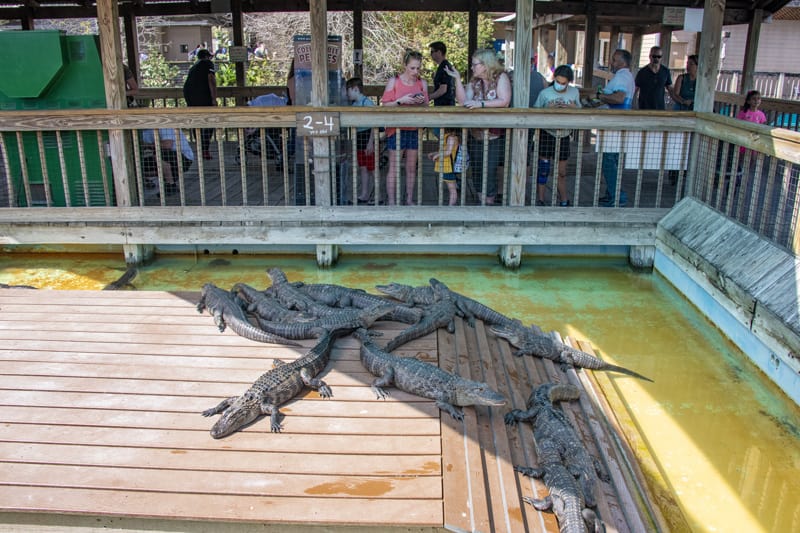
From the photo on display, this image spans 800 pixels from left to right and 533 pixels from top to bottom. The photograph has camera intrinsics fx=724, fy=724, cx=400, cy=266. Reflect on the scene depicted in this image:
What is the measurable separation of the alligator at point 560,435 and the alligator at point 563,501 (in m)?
0.08

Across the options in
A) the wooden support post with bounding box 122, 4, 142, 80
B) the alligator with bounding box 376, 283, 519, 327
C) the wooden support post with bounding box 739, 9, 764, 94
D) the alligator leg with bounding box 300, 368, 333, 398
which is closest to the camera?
the alligator leg with bounding box 300, 368, 333, 398

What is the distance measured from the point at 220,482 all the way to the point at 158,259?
4.83 meters

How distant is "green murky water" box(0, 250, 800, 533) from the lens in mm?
3801

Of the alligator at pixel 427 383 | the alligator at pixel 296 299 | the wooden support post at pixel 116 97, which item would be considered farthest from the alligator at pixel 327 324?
the wooden support post at pixel 116 97

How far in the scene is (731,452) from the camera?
4109mm

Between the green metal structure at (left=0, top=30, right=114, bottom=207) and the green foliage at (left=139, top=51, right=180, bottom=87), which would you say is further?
the green foliage at (left=139, top=51, right=180, bottom=87)

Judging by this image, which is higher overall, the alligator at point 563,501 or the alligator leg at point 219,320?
the alligator leg at point 219,320

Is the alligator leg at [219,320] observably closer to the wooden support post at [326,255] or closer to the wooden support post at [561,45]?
the wooden support post at [326,255]

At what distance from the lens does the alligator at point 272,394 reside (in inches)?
134

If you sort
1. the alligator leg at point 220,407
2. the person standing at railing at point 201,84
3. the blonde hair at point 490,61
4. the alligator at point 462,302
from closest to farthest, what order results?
the alligator leg at point 220,407
the alligator at point 462,302
the blonde hair at point 490,61
the person standing at railing at point 201,84

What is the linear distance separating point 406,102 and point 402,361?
3591mm

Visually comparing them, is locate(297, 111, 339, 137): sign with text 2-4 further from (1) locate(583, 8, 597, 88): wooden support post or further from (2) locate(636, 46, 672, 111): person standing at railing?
(1) locate(583, 8, 597, 88): wooden support post

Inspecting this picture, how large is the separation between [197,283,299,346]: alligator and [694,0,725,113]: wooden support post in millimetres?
4623

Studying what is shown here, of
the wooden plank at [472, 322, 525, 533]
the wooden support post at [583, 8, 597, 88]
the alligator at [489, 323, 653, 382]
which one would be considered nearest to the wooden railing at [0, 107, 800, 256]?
the alligator at [489, 323, 653, 382]
